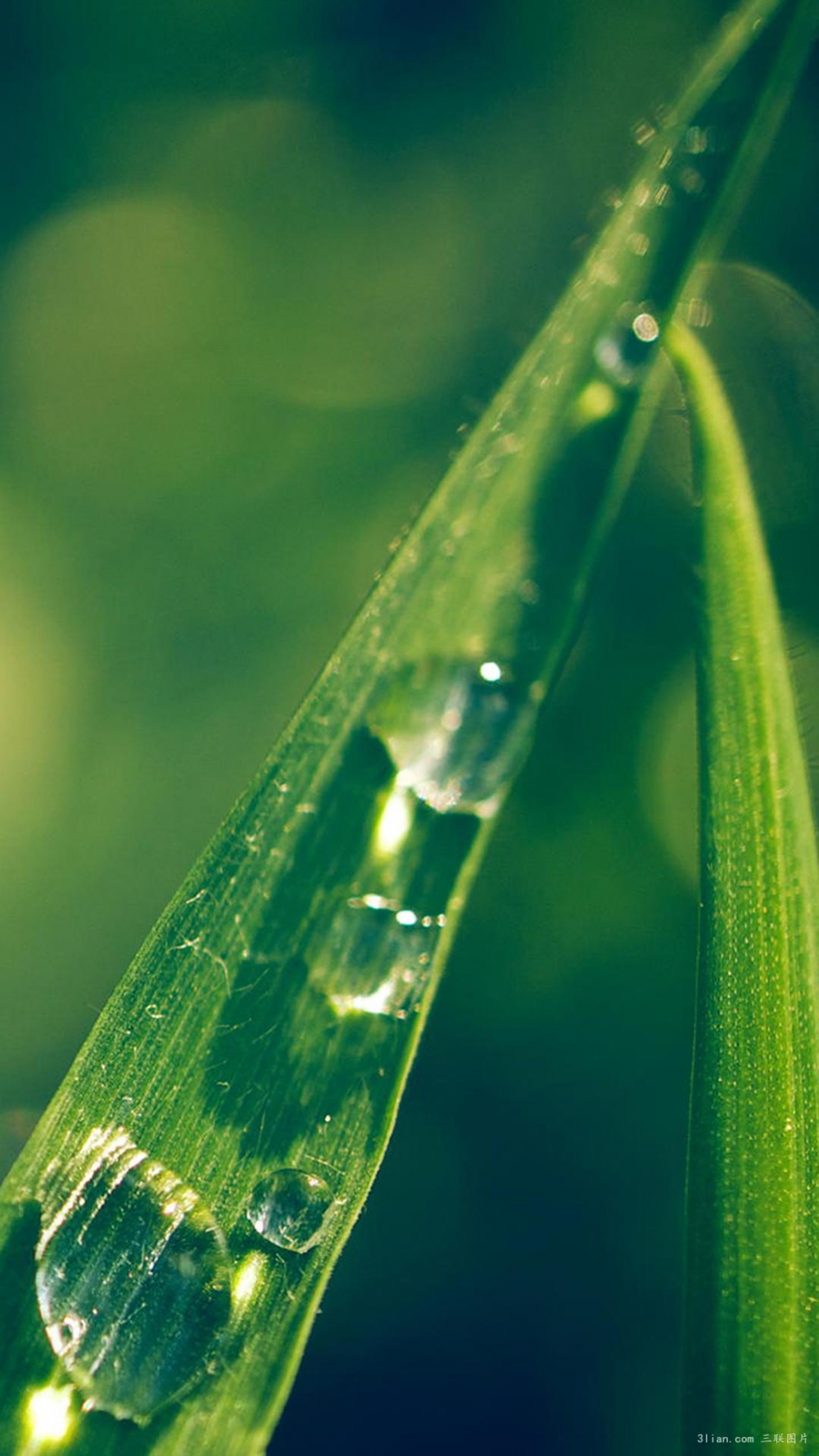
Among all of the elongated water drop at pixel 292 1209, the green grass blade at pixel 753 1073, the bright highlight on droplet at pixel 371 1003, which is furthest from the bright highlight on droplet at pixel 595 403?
the elongated water drop at pixel 292 1209

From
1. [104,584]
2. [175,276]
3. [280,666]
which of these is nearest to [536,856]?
[280,666]

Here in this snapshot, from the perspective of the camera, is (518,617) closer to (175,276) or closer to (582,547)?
(582,547)

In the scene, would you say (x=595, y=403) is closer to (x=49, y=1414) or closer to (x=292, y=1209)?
(x=292, y=1209)

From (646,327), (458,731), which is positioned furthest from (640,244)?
(458,731)

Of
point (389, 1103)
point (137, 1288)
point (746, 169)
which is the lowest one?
point (137, 1288)

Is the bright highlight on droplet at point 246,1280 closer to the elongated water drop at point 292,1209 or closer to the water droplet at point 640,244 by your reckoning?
the elongated water drop at point 292,1209

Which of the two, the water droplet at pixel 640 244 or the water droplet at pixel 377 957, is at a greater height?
the water droplet at pixel 640 244

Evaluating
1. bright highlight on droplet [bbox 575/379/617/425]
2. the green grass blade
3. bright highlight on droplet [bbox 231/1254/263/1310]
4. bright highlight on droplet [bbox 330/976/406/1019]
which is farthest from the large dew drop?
bright highlight on droplet [bbox 575/379/617/425]
